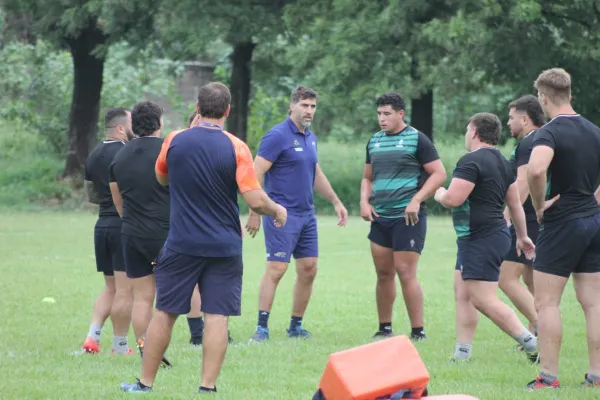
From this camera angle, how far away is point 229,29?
30.1m

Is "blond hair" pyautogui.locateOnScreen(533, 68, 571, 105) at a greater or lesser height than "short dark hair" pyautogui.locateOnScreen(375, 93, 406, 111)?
greater

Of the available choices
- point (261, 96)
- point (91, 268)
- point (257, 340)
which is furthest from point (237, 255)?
point (261, 96)

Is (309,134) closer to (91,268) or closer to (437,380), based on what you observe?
(437,380)

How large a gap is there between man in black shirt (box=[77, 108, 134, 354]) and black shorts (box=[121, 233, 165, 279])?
2.38 feet

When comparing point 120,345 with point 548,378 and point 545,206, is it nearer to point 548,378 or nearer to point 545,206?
point 548,378

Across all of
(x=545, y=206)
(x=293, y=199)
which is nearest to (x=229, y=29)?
(x=293, y=199)

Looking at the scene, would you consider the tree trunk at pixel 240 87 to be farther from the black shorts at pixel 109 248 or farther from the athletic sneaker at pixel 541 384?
the athletic sneaker at pixel 541 384

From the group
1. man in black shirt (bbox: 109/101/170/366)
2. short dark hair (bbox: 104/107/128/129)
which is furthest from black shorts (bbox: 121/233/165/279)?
short dark hair (bbox: 104/107/128/129)

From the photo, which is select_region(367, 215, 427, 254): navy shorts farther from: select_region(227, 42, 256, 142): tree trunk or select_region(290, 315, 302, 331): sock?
select_region(227, 42, 256, 142): tree trunk

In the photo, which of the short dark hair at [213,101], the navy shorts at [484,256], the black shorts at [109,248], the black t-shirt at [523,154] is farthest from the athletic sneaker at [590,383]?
the black shorts at [109,248]

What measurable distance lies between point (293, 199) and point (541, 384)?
3.74 meters

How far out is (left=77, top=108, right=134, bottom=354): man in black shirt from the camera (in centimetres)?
952

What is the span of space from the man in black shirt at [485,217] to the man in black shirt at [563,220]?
0.92m

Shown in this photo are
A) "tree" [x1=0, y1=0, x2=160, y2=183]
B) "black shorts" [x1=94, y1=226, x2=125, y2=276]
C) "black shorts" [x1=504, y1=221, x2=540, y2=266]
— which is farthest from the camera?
"tree" [x1=0, y1=0, x2=160, y2=183]
